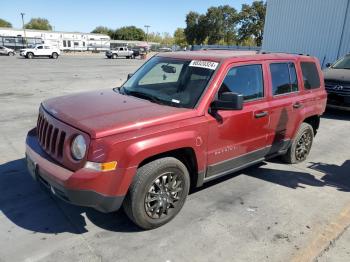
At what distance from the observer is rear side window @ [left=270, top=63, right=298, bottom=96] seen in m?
4.72

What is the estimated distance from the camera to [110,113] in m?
3.50

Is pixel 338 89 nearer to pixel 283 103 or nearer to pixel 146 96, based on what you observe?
pixel 283 103

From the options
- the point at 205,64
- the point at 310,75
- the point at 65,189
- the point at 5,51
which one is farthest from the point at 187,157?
the point at 5,51

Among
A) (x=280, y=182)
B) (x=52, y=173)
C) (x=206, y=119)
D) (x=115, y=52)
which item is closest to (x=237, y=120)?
(x=206, y=119)

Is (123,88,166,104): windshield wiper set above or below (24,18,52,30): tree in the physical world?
below

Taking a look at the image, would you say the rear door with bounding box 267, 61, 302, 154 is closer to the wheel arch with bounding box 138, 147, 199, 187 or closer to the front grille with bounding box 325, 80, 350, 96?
the wheel arch with bounding box 138, 147, 199, 187

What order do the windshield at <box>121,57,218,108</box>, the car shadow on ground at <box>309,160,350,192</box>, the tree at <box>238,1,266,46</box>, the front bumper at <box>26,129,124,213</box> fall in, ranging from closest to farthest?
the front bumper at <box>26,129,124,213</box> → the windshield at <box>121,57,218,108</box> → the car shadow on ground at <box>309,160,350,192</box> → the tree at <box>238,1,266,46</box>

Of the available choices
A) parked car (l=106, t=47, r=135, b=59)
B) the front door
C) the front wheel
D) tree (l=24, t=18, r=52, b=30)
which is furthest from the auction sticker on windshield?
tree (l=24, t=18, r=52, b=30)

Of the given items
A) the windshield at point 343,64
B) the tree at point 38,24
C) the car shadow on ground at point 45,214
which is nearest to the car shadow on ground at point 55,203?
the car shadow on ground at point 45,214

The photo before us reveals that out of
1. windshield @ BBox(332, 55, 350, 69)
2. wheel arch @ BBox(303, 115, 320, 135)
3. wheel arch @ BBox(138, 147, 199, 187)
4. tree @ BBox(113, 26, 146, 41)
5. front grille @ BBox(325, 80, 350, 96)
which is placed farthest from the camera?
tree @ BBox(113, 26, 146, 41)

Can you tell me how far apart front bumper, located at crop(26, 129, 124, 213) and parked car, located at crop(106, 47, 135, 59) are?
155 feet

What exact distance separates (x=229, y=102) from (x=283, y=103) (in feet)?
4.80

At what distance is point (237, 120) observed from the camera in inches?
162

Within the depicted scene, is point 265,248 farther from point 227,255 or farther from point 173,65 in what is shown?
point 173,65
